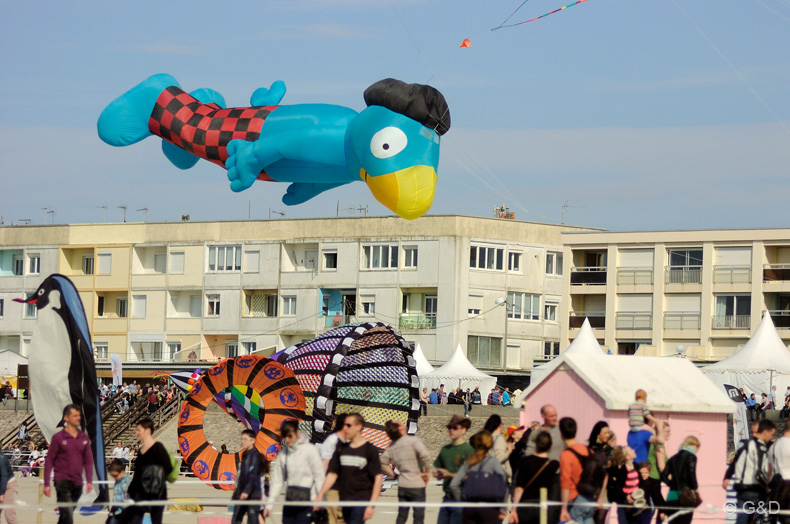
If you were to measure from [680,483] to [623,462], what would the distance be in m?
0.67

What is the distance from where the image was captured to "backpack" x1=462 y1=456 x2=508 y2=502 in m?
13.0

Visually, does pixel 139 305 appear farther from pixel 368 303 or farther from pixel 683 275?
pixel 683 275

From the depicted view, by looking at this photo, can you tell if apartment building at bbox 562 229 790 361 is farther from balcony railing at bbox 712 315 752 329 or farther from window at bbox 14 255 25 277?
window at bbox 14 255 25 277

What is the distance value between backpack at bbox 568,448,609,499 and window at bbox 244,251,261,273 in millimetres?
56662

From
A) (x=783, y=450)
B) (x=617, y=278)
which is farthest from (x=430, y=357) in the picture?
(x=783, y=450)

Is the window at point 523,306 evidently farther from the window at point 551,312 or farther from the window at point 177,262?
the window at point 177,262

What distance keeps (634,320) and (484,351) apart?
715cm

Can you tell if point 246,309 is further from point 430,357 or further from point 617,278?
point 617,278

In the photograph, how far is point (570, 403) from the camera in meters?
18.0

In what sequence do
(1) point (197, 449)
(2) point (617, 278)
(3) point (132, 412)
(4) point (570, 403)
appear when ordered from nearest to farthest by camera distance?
1. (4) point (570, 403)
2. (1) point (197, 449)
3. (3) point (132, 412)
4. (2) point (617, 278)

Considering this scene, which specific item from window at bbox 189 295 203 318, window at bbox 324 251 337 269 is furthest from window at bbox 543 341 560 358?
window at bbox 189 295 203 318

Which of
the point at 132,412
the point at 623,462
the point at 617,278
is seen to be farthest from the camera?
the point at 617,278

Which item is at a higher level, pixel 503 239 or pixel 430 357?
pixel 503 239

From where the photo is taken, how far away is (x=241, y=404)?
2627 cm
